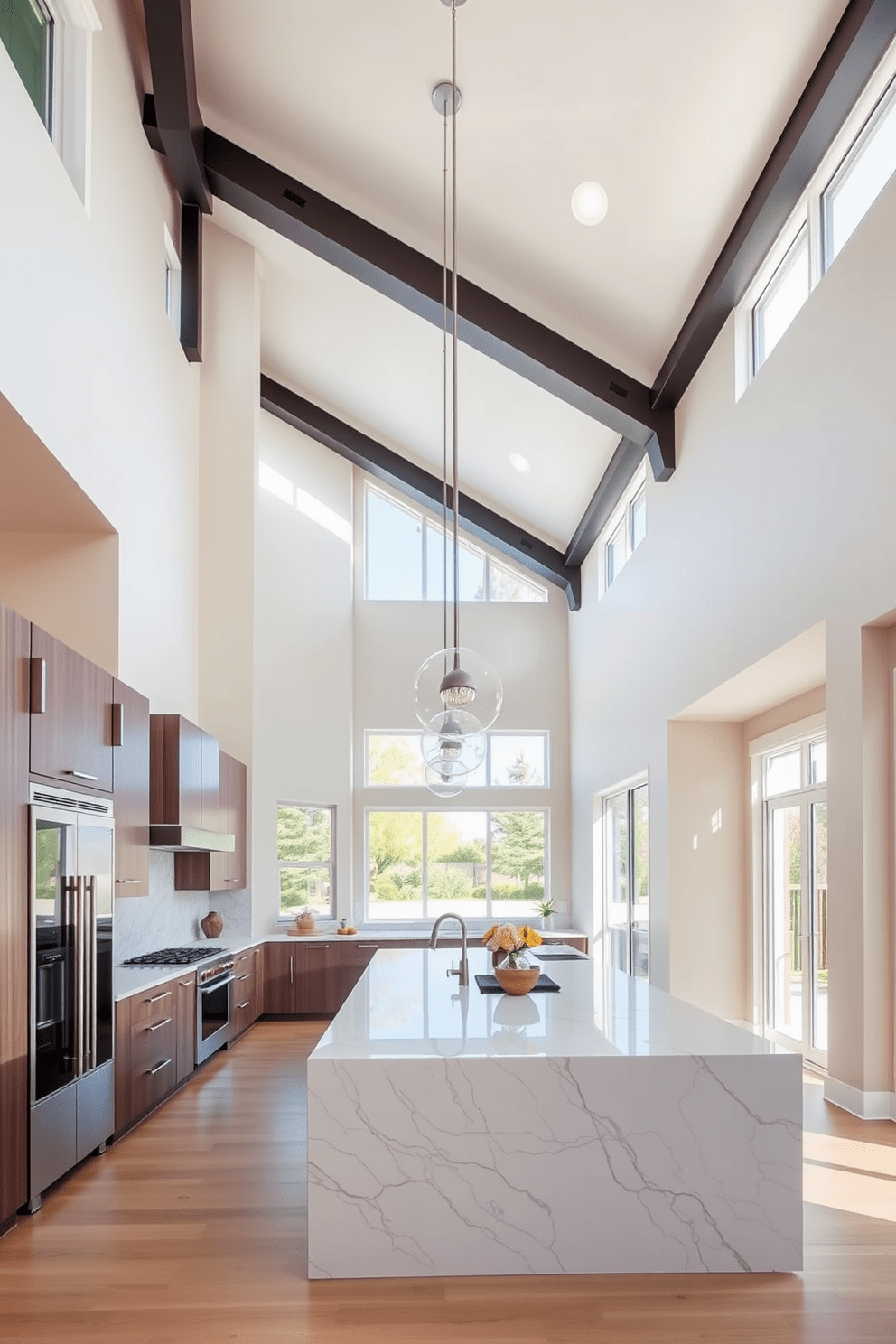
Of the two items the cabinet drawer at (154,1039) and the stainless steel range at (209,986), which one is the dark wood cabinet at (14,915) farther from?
the stainless steel range at (209,986)

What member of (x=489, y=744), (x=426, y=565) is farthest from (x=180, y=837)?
(x=426, y=565)

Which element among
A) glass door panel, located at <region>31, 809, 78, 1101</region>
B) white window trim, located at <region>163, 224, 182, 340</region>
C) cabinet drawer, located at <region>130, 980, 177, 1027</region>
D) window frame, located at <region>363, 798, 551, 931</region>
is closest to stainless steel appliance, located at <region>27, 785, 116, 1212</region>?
glass door panel, located at <region>31, 809, 78, 1101</region>

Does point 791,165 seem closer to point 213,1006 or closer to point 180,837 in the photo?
point 180,837

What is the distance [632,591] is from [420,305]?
105 inches

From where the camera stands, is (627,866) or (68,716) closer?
(68,716)

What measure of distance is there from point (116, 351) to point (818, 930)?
486cm

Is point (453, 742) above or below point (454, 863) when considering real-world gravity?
above

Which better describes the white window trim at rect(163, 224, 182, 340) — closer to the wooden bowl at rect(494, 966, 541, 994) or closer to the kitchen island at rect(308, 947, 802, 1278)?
the wooden bowl at rect(494, 966, 541, 994)

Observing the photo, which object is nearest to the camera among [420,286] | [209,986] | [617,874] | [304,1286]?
[304,1286]

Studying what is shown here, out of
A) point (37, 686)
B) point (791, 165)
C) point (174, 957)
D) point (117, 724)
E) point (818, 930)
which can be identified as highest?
point (791, 165)

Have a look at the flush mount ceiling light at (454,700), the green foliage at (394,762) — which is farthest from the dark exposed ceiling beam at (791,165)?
the green foliage at (394,762)

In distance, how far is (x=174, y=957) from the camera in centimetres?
659

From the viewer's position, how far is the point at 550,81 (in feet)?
17.5

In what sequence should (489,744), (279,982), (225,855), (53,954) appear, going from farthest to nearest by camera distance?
(489,744) < (279,982) < (225,855) < (53,954)
